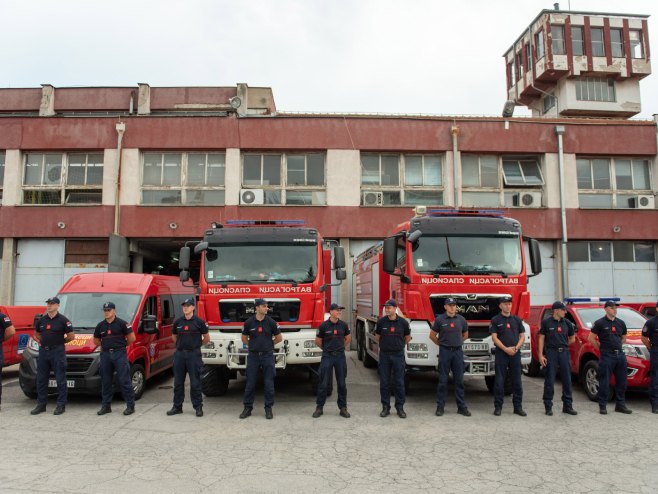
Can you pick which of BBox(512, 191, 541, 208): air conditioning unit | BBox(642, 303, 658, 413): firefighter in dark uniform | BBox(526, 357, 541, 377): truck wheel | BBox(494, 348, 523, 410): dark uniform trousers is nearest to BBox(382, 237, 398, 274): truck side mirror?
BBox(494, 348, 523, 410): dark uniform trousers

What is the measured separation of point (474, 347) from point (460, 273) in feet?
4.10

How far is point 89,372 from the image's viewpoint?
8.16 meters

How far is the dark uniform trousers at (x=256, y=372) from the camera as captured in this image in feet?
25.0

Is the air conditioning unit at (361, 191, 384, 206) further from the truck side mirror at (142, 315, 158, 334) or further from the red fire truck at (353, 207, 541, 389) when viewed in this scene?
the truck side mirror at (142, 315, 158, 334)

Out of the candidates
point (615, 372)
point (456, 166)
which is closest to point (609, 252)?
point (456, 166)

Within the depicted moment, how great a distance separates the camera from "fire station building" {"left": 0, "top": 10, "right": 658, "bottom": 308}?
56.0 ft

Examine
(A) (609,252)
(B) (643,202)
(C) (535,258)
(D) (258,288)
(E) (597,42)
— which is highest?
(E) (597,42)

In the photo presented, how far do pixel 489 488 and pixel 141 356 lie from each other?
6.59 m

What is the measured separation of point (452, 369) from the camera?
7.81 metres

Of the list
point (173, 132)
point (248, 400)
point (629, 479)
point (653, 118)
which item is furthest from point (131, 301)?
point (653, 118)

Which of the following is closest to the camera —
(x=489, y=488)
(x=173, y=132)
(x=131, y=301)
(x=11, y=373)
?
(x=489, y=488)

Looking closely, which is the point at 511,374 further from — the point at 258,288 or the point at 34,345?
the point at 34,345

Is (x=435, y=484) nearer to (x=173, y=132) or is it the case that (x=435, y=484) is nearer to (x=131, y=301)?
(x=131, y=301)

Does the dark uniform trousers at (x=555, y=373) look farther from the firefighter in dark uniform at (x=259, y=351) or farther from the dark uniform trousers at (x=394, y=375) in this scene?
the firefighter in dark uniform at (x=259, y=351)
